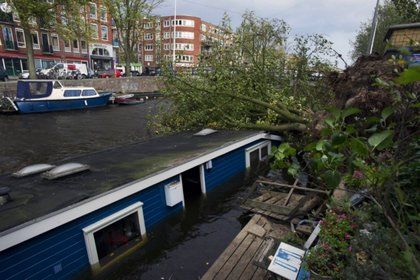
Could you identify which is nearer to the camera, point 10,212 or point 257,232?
point 10,212

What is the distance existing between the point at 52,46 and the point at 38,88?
2433 cm

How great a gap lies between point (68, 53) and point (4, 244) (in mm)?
49162

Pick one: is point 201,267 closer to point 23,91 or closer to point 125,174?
point 125,174

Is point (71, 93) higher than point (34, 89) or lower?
lower

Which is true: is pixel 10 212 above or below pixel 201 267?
above

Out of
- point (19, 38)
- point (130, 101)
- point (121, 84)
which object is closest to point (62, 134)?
point (130, 101)

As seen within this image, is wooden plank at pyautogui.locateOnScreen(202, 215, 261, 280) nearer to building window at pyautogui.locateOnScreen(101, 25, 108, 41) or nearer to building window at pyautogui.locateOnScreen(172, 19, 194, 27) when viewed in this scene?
building window at pyautogui.locateOnScreen(101, 25, 108, 41)

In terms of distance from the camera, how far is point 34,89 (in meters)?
24.2

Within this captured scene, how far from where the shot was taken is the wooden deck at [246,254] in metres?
5.85

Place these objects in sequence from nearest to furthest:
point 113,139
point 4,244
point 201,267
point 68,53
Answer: point 4,244
point 201,267
point 113,139
point 68,53

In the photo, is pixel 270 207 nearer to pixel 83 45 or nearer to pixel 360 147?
pixel 360 147

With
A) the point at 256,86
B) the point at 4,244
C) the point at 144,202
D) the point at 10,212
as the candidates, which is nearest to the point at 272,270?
the point at 144,202

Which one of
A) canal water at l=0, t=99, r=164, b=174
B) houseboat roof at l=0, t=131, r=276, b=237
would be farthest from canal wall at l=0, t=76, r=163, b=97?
houseboat roof at l=0, t=131, r=276, b=237

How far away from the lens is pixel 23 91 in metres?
23.7
